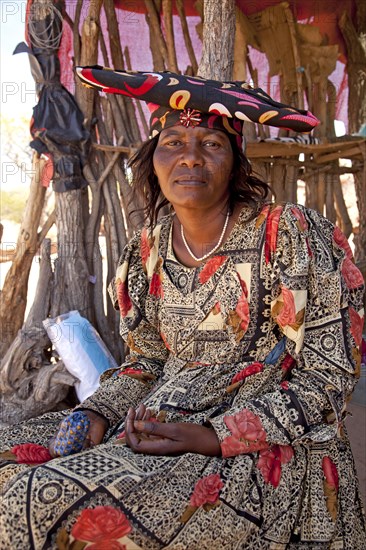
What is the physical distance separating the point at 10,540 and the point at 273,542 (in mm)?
641

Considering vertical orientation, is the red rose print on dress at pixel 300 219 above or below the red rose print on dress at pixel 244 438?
above

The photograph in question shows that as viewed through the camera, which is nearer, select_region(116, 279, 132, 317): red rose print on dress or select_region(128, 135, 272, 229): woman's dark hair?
select_region(128, 135, 272, 229): woman's dark hair

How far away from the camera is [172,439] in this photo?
5.47 ft

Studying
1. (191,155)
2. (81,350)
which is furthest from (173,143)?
(81,350)

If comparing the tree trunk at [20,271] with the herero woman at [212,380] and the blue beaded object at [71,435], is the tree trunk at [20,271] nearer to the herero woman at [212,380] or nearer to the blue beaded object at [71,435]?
the herero woman at [212,380]

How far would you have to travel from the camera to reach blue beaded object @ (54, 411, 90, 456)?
5.92ft

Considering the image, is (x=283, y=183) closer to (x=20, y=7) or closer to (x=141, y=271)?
(x=20, y=7)

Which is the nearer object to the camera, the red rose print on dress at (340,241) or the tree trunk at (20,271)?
the red rose print on dress at (340,241)

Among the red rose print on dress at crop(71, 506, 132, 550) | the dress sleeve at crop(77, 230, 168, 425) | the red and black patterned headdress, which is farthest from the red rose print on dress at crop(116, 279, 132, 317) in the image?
the red rose print on dress at crop(71, 506, 132, 550)

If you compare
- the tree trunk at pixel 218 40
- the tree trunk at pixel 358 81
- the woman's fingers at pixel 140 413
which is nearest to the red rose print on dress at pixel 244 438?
the woman's fingers at pixel 140 413

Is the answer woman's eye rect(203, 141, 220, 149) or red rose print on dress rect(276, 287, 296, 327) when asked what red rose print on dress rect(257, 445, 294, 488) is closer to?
red rose print on dress rect(276, 287, 296, 327)

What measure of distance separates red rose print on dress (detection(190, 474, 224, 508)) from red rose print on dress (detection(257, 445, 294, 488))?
0.50ft

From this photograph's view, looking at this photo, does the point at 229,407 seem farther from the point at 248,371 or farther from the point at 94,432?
the point at 94,432

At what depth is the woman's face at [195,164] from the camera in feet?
6.33
